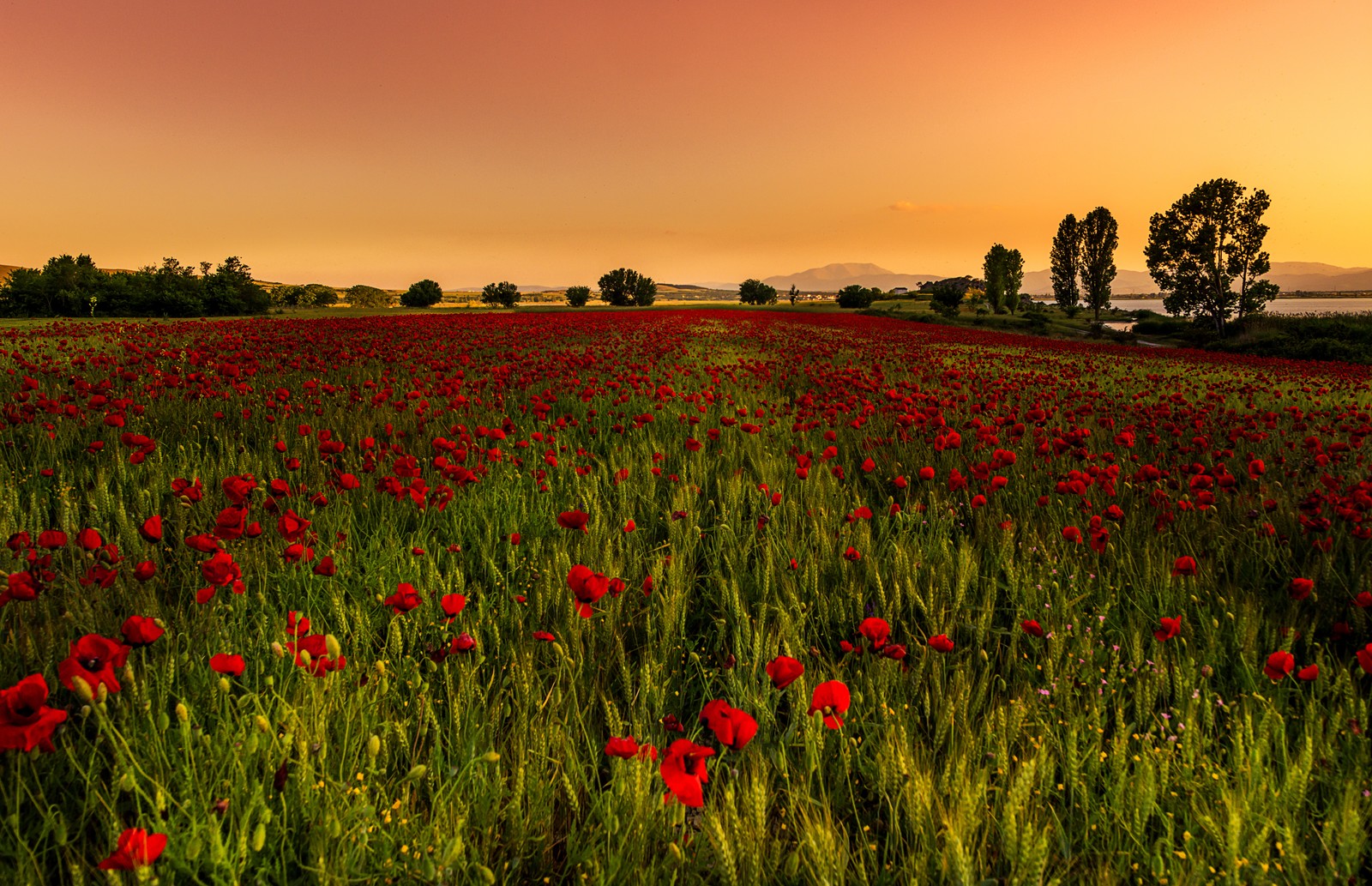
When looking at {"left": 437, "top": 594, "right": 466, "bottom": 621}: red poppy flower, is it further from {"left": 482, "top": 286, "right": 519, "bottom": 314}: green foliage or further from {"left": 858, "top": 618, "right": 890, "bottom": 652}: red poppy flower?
{"left": 482, "top": 286, "right": 519, "bottom": 314}: green foliage

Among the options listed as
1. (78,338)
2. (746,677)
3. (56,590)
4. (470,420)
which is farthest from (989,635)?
(78,338)

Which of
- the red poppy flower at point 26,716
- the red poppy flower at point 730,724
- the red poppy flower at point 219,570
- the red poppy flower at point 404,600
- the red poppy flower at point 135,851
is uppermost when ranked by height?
the red poppy flower at point 219,570

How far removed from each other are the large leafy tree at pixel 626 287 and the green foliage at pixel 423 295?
2822 centimetres

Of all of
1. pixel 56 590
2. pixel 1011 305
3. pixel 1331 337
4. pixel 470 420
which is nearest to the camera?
pixel 56 590

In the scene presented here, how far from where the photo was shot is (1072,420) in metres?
5.45

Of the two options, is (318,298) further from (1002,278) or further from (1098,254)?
(1098,254)

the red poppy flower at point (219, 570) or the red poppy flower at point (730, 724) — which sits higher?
the red poppy flower at point (219, 570)

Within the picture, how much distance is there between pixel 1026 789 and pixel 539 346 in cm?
1122

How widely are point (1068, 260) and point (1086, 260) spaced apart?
6.19 feet

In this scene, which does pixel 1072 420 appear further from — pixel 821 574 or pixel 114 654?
pixel 114 654

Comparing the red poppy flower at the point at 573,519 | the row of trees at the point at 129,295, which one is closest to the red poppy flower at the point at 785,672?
the red poppy flower at the point at 573,519

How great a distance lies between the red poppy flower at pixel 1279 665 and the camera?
1.56 meters

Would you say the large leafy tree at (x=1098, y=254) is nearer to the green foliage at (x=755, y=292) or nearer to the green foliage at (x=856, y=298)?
the green foliage at (x=856, y=298)

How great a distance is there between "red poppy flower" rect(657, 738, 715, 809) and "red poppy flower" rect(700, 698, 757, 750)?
5 centimetres
